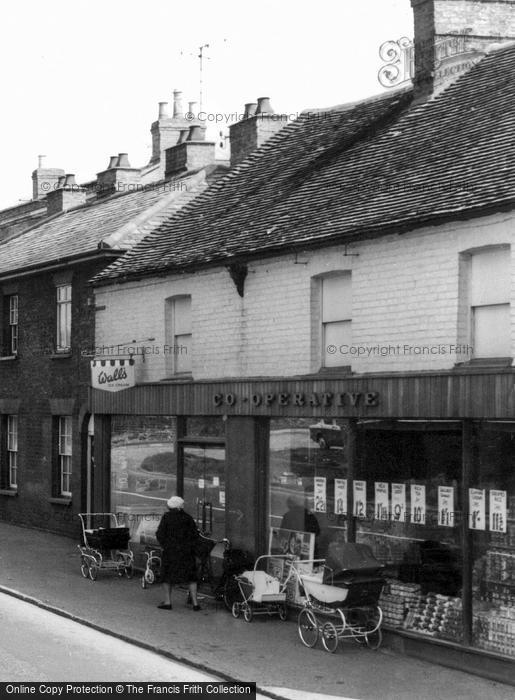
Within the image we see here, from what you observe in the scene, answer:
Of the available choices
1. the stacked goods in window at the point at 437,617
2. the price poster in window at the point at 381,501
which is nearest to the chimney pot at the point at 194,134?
the price poster in window at the point at 381,501

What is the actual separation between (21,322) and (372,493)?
14.9m

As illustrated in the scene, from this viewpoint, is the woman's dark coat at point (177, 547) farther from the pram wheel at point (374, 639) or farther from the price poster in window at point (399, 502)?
the price poster in window at point (399, 502)

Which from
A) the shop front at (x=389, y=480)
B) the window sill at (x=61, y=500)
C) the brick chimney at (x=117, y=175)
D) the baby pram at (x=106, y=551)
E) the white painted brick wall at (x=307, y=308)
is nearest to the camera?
the shop front at (x=389, y=480)

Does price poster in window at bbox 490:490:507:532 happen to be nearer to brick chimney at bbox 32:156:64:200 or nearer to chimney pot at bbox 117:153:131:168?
chimney pot at bbox 117:153:131:168

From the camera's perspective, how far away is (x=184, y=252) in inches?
770

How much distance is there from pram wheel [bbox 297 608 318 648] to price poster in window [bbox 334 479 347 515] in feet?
5.26

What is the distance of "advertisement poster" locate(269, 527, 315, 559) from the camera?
15.8 m

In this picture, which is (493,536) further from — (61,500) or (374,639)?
(61,500)

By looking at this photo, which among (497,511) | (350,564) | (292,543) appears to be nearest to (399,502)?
(350,564)

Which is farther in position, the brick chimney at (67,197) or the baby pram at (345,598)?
the brick chimney at (67,197)

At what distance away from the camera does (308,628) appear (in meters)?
14.2

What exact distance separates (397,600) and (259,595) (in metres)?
2.25

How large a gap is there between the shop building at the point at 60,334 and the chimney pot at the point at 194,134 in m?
0.02

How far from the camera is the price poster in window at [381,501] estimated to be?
→ 14.4m
